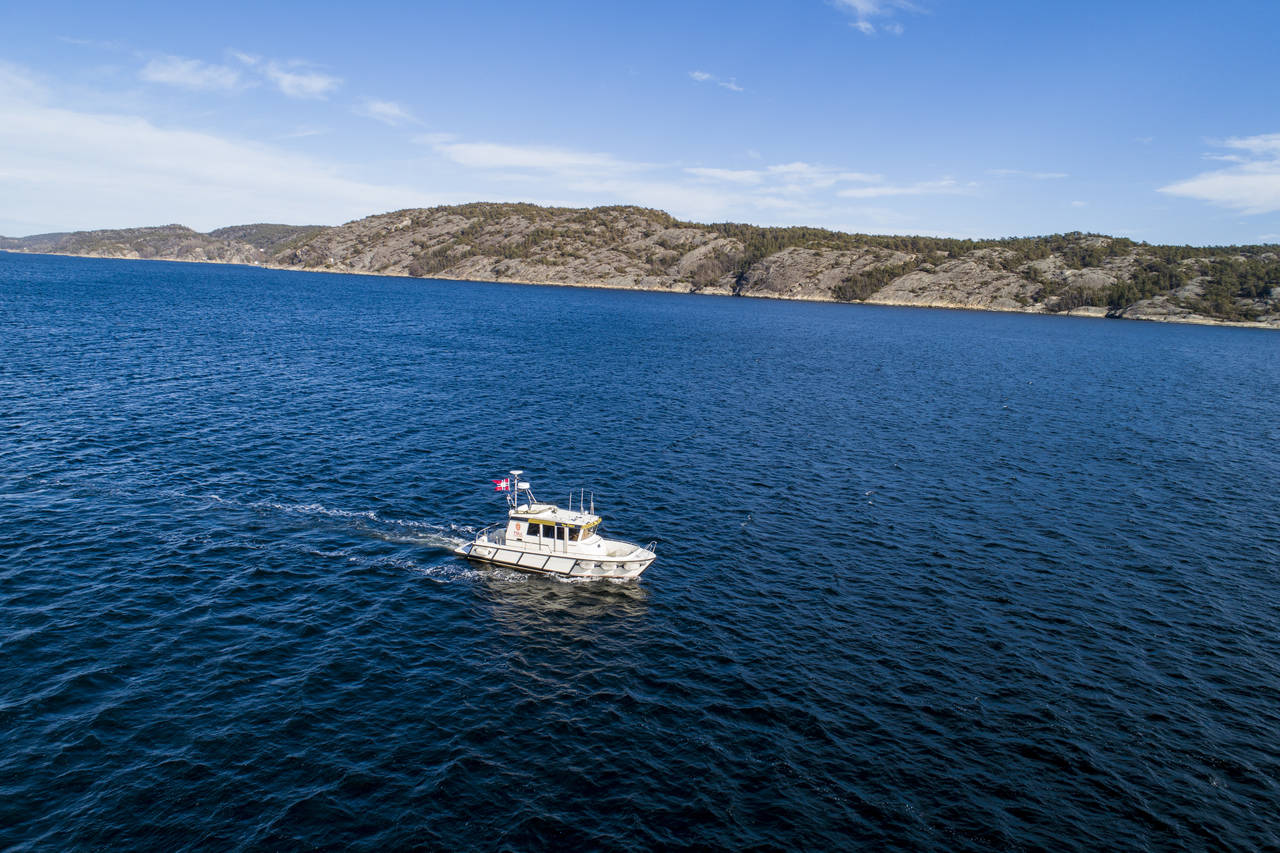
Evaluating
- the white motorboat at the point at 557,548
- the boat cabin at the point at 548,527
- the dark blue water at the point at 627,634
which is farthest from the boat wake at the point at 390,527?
the boat cabin at the point at 548,527

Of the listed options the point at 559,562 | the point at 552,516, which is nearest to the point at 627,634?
the point at 559,562

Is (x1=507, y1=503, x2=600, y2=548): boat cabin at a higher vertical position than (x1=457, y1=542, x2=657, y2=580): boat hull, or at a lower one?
higher

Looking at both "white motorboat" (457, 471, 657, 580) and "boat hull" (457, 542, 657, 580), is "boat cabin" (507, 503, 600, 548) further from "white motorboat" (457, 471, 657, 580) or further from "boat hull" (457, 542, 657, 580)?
"boat hull" (457, 542, 657, 580)

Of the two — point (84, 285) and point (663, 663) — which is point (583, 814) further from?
point (84, 285)

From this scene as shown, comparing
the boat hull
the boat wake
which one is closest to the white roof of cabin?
the boat hull

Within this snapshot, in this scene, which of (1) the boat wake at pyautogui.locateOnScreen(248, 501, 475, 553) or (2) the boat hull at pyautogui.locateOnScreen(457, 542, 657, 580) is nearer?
(2) the boat hull at pyautogui.locateOnScreen(457, 542, 657, 580)

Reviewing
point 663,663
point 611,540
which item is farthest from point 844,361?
point 663,663

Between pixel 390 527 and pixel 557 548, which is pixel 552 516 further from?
pixel 390 527

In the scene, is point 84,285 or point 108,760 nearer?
point 108,760
